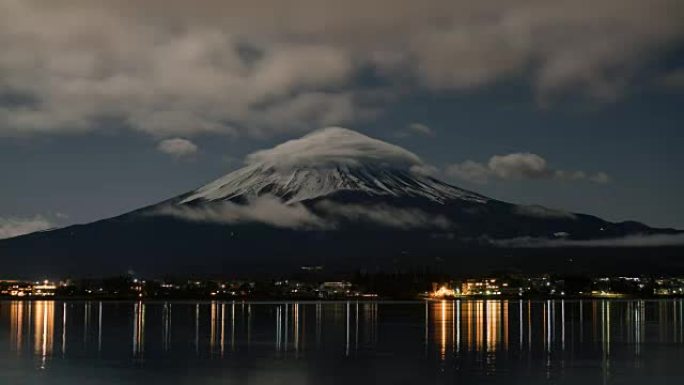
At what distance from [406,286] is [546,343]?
390 ft

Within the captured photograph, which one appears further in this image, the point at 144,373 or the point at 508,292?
the point at 508,292

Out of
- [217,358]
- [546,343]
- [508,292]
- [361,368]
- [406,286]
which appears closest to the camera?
[361,368]

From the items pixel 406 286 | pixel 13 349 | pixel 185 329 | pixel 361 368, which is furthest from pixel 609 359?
pixel 406 286

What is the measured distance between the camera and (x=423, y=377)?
2922 cm

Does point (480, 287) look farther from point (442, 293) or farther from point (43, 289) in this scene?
point (43, 289)

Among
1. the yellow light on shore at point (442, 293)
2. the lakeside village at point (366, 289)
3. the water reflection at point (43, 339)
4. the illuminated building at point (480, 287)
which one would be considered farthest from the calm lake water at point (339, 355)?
the illuminated building at point (480, 287)

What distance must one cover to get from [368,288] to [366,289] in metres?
0.35

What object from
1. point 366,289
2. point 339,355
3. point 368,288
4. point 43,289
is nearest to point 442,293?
point 368,288

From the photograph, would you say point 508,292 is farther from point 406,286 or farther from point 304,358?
point 304,358

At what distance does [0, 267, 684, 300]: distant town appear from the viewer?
16212cm

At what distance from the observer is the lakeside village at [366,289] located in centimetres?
16200

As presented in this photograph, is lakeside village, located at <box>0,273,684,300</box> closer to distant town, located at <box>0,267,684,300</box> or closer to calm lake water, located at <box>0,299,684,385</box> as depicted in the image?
distant town, located at <box>0,267,684,300</box>

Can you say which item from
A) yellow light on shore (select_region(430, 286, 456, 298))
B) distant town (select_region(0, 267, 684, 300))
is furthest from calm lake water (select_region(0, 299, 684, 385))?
distant town (select_region(0, 267, 684, 300))

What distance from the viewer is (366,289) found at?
165 m
